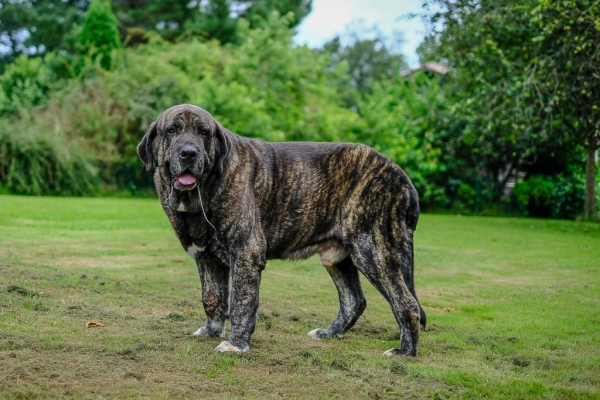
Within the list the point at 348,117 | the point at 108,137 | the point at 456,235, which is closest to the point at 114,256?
the point at 456,235

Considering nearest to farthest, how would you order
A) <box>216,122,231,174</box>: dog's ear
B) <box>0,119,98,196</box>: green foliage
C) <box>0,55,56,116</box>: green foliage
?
<box>216,122,231,174</box>: dog's ear → <box>0,119,98,196</box>: green foliage → <box>0,55,56,116</box>: green foliage

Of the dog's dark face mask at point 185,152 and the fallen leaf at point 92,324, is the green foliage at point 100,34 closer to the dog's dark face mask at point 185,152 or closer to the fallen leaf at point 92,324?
the fallen leaf at point 92,324

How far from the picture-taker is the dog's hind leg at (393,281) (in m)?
5.84

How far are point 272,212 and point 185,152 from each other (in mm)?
1065

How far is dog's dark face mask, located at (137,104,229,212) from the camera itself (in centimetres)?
549

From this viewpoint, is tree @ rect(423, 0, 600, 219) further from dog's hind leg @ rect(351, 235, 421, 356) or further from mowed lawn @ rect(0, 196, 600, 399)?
dog's hind leg @ rect(351, 235, 421, 356)

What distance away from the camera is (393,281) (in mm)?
5992

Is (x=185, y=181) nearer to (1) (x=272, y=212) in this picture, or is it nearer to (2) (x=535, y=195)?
(1) (x=272, y=212)

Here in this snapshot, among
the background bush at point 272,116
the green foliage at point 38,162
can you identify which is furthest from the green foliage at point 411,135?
the green foliage at point 38,162

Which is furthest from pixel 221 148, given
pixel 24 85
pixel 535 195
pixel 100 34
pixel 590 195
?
pixel 100 34

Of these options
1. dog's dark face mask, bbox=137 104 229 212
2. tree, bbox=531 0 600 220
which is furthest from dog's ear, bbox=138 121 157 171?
tree, bbox=531 0 600 220

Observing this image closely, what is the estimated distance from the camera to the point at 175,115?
5664mm

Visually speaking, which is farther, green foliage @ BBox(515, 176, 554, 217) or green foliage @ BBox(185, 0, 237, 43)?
green foliage @ BBox(185, 0, 237, 43)

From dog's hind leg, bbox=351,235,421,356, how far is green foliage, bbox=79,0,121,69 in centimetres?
3399
